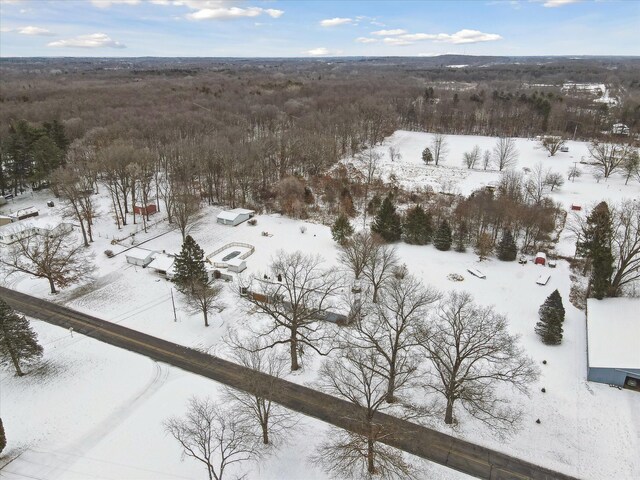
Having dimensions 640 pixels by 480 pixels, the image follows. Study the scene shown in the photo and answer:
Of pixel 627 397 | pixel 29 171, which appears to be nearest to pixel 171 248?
pixel 29 171

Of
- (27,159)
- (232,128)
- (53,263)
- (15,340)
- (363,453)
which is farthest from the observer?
(232,128)

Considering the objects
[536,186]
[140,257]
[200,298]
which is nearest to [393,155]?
[536,186]

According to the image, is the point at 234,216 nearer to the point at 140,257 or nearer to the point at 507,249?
the point at 140,257

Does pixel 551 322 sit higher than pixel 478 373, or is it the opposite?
pixel 551 322

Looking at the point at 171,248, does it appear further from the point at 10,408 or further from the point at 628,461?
the point at 628,461

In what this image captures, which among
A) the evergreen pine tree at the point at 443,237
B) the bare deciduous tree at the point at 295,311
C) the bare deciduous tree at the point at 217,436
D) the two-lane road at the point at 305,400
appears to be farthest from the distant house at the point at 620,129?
the bare deciduous tree at the point at 217,436

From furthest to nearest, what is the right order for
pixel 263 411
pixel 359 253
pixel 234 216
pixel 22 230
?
pixel 234 216 < pixel 22 230 < pixel 359 253 < pixel 263 411

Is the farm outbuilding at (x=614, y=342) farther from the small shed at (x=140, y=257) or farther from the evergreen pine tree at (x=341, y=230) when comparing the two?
the small shed at (x=140, y=257)
